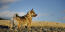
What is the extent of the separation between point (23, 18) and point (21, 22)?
0.45 metres

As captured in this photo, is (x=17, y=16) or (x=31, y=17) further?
(x=17, y=16)

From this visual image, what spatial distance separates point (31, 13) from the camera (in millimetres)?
→ 20500

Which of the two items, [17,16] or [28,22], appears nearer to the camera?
[28,22]

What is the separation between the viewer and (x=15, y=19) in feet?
71.0

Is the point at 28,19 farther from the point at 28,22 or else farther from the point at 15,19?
the point at 15,19

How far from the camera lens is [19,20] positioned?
70.0ft

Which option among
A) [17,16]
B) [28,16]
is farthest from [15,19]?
[28,16]

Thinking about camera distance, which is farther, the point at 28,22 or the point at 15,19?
the point at 15,19

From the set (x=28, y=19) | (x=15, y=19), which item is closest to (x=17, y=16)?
(x=15, y=19)

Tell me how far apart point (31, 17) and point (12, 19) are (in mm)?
1869

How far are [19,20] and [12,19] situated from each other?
1047 millimetres

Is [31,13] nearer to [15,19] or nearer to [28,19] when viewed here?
[28,19]

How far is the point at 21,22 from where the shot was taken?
836 inches

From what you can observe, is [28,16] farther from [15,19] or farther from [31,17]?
[15,19]
